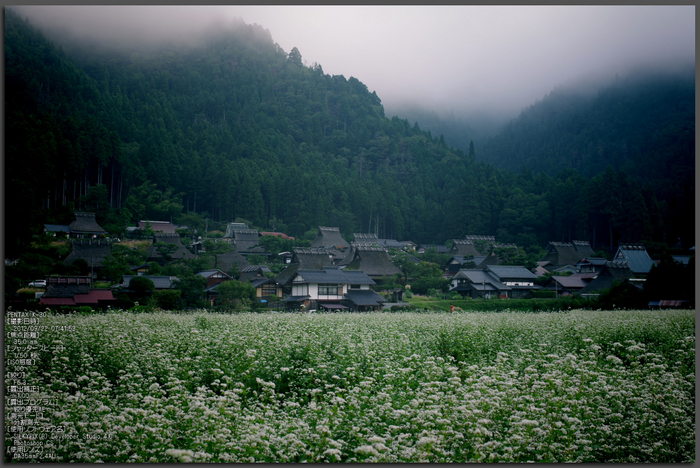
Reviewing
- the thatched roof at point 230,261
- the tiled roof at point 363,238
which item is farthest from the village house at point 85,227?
the tiled roof at point 363,238

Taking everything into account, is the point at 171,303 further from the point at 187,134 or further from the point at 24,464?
the point at 187,134

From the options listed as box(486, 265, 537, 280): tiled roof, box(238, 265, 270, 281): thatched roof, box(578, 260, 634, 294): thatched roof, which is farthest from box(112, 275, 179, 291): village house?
box(578, 260, 634, 294): thatched roof

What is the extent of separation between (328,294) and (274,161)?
1327 inches

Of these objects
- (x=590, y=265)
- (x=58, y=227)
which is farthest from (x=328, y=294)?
(x=590, y=265)

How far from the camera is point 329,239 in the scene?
38.8m

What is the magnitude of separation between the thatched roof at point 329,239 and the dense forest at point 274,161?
6.85 feet

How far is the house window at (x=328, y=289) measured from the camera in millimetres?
22367

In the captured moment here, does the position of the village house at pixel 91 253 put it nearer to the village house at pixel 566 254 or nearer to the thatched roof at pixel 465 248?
the thatched roof at pixel 465 248

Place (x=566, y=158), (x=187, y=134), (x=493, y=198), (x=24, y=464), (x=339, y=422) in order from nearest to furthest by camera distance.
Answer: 1. (x=339, y=422)
2. (x=24, y=464)
3. (x=493, y=198)
4. (x=566, y=158)
5. (x=187, y=134)

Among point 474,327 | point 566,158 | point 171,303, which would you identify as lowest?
point 171,303

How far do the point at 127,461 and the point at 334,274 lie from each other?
66.7ft

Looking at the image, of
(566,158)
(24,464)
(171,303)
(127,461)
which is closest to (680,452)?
(127,461)

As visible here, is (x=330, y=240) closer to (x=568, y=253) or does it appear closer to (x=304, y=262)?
(x=304, y=262)

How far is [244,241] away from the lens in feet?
115
